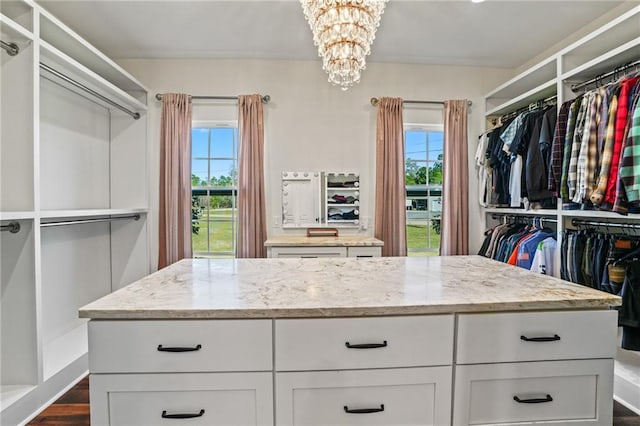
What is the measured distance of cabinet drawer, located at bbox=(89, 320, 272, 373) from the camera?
110 cm

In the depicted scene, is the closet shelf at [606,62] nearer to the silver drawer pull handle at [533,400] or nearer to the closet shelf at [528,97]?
the closet shelf at [528,97]

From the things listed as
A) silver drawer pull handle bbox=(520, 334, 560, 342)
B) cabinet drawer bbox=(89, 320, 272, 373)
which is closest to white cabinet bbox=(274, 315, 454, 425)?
cabinet drawer bbox=(89, 320, 272, 373)

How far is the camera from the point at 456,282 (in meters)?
1.43

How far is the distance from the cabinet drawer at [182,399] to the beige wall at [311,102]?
2.70m

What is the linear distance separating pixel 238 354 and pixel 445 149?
3.39m

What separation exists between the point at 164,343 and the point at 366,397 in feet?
2.36

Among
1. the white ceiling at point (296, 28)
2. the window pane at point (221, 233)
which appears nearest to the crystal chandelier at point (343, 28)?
the white ceiling at point (296, 28)

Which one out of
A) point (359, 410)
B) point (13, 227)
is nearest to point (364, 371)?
point (359, 410)

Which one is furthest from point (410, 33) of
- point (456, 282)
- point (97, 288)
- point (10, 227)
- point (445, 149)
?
point (97, 288)

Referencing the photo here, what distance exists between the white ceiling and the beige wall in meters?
0.13

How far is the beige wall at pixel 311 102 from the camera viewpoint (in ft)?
12.0

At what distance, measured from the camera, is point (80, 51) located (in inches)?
105

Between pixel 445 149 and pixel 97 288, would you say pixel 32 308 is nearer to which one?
pixel 97 288

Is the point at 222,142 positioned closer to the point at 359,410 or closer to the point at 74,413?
the point at 74,413
